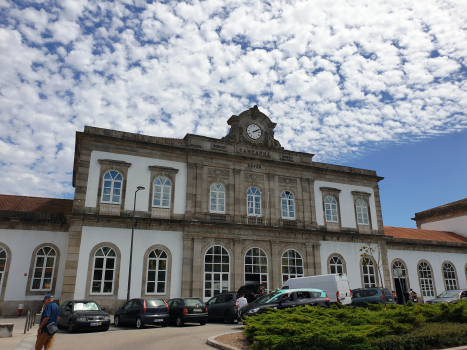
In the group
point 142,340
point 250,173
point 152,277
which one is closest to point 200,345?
point 142,340

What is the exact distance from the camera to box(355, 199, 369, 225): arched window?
32047 mm

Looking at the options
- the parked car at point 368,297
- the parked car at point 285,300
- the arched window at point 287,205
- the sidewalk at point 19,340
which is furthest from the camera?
the arched window at point 287,205

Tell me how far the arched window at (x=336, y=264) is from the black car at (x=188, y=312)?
14.5 meters

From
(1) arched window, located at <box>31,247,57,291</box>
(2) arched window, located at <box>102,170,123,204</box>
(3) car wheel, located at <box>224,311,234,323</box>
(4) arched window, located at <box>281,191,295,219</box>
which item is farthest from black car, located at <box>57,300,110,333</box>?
(4) arched window, located at <box>281,191,295,219</box>

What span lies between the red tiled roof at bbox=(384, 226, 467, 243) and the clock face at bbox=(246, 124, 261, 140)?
51.5 feet

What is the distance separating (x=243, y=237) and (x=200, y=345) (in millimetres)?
15350

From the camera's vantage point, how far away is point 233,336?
486 inches

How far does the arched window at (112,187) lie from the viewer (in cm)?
2388

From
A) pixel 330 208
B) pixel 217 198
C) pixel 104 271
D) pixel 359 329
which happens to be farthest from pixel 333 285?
pixel 104 271

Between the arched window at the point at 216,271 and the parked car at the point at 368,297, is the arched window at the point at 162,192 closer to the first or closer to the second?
the arched window at the point at 216,271

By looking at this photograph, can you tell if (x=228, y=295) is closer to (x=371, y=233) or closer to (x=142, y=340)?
(x=142, y=340)

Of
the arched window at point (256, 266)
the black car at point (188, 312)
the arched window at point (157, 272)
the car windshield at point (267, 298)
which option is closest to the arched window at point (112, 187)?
the arched window at point (157, 272)

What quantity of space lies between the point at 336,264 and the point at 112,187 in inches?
717

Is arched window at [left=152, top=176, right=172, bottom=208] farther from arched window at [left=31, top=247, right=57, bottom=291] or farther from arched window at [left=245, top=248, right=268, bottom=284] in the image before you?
arched window at [left=31, top=247, right=57, bottom=291]
